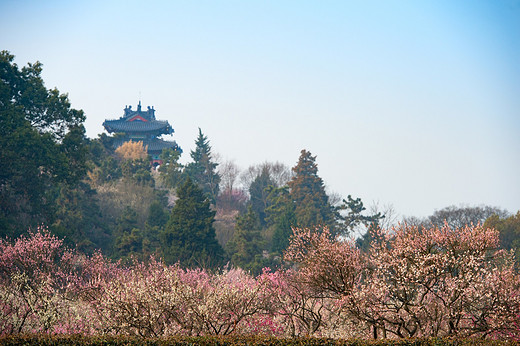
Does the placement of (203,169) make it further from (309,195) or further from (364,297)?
(364,297)

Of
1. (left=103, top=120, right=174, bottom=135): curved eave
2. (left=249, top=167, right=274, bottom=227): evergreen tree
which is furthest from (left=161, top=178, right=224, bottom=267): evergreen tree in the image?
(left=103, top=120, right=174, bottom=135): curved eave

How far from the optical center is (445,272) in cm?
1290

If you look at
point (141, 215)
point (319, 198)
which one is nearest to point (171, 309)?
point (141, 215)

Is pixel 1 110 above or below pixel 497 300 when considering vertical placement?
above

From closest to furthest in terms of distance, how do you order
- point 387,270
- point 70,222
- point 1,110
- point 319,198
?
point 387,270
point 1,110
point 70,222
point 319,198

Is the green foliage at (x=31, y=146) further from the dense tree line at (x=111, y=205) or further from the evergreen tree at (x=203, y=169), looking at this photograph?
the evergreen tree at (x=203, y=169)

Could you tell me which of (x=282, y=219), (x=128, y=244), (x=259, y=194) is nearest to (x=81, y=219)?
(x=128, y=244)

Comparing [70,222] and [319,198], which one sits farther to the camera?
[319,198]

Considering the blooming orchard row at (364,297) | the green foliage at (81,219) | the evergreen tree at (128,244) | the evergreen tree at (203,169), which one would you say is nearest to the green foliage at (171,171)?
the evergreen tree at (203,169)

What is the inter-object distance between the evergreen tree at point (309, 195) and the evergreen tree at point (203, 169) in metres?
10.8

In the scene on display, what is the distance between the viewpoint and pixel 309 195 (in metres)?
49.2

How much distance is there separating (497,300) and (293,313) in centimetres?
584

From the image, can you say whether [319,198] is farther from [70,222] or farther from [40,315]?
[40,315]

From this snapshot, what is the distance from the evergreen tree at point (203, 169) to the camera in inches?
2323
